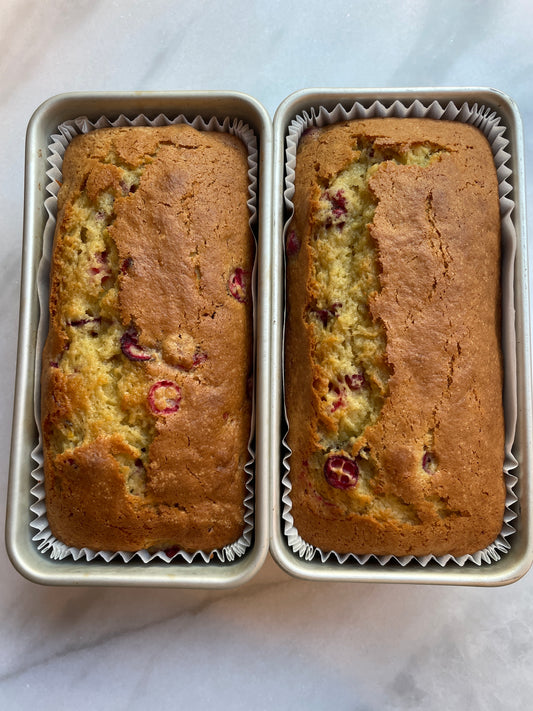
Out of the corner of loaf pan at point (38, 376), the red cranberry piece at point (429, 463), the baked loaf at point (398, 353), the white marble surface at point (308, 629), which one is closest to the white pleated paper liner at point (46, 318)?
the corner of loaf pan at point (38, 376)

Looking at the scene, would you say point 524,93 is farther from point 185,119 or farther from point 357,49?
point 185,119

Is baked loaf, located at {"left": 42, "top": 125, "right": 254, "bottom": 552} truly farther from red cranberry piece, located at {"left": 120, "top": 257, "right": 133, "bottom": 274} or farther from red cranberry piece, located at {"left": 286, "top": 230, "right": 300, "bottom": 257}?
red cranberry piece, located at {"left": 286, "top": 230, "right": 300, "bottom": 257}

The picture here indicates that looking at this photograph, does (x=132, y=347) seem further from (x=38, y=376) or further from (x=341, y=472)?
(x=341, y=472)

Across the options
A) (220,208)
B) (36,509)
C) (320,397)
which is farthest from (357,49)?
(36,509)

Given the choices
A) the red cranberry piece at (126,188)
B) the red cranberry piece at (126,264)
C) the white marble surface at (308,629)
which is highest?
the red cranberry piece at (126,188)

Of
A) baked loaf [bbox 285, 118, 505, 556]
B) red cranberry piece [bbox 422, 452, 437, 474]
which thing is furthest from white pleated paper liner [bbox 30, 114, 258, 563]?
red cranberry piece [bbox 422, 452, 437, 474]

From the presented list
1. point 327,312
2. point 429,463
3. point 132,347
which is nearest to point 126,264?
point 132,347

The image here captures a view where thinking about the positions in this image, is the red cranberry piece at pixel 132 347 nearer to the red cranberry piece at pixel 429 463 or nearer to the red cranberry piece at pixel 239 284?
the red cranberry piece at pixel 239 284
